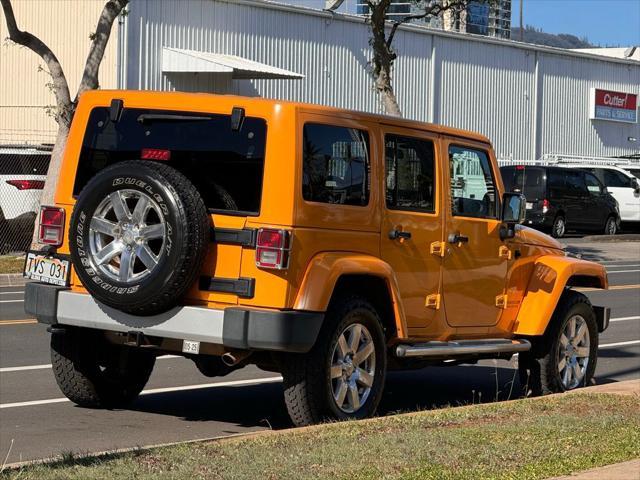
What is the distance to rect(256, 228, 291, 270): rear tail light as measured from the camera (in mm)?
8500

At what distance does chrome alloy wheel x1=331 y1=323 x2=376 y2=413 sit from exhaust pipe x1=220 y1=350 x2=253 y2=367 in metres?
0.59

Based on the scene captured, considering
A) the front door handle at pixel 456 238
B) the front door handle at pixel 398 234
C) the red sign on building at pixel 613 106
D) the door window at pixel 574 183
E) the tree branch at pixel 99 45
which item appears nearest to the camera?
the front door handle at pixel 398 234

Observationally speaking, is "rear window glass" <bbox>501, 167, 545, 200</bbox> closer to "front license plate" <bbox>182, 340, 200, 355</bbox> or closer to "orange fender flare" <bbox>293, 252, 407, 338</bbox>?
"orange fender flare" <bbox>293, 252, 407, 338</bbox>

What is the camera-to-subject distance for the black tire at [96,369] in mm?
9680

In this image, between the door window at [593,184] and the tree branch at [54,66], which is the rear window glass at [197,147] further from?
the door window at [593,184]

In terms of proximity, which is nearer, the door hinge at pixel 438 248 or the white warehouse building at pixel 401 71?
the door hinge at pixel 438 248

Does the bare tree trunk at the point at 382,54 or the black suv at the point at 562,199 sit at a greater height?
the bare tree trunk at the point at 382,54

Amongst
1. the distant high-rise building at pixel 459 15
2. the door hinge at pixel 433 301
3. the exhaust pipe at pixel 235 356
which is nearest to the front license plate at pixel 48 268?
the exhaust pipe at pixel 235 356

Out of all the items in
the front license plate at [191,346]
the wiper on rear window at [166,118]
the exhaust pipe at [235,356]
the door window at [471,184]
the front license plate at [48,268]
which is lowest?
the exhaust pipe at [235,356]

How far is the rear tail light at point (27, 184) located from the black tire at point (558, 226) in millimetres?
15445

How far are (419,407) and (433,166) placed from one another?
210 cm

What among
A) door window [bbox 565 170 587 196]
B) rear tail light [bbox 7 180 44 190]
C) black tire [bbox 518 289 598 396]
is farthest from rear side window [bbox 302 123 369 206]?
door window [bbox 565 170 587 196]

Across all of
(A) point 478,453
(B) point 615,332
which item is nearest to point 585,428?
(A) point 478,453

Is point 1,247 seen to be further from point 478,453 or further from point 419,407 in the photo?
point 478,453
